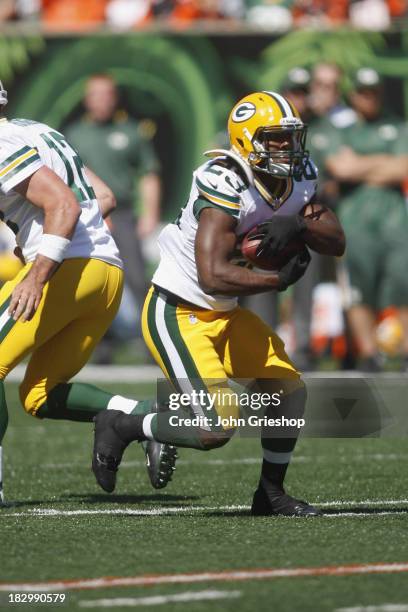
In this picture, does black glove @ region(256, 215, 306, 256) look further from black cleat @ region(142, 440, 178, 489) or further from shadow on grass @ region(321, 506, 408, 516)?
shadow on grass @ region(321, 506, 408, 516)

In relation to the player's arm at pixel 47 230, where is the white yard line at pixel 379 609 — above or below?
below

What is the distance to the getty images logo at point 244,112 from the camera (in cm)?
496

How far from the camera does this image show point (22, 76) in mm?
11812

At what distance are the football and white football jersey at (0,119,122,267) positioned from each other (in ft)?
2.27

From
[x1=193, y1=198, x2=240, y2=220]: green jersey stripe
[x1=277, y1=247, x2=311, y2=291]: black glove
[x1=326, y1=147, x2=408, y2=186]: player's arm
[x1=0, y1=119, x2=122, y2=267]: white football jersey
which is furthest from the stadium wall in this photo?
[x1=277, y1=247, x2=311, y2=291]: black glove

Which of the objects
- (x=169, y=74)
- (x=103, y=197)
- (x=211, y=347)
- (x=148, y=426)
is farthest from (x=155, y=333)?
(x=169, y=74)

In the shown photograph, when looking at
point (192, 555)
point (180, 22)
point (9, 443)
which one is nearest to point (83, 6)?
point (180, 22)

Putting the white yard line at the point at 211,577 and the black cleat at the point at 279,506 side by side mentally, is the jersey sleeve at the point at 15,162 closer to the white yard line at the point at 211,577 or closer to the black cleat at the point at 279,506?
the black cleat at the point at 279,506

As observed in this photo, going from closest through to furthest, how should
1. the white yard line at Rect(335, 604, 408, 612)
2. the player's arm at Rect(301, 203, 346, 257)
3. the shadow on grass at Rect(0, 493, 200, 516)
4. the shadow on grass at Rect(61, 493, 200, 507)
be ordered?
1. the white yard line at Rect(335, 604, 408, 612)
2. the player's arm at Rect(301, 203, 346, 257)
3. the shadow on grass at Rect(0, 493, 200, 516)
4. the shadow on grass at Rect(61, 493, 200, 507)

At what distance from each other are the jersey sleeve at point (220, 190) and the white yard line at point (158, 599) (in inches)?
64.8

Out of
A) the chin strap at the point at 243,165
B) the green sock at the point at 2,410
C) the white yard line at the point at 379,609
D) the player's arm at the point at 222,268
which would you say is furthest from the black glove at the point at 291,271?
the white yard line at the point at 379,609

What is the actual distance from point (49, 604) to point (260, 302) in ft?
24.7

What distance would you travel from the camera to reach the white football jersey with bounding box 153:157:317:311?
476cm

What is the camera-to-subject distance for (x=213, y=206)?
474cm
